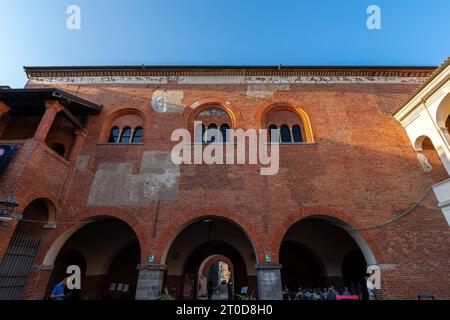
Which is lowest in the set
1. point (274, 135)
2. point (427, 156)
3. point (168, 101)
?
point (427, 156)

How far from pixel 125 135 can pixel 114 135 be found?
0.62m

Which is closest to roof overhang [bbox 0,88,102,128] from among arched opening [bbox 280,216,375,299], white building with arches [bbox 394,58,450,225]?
arched opening [bbox 280,216,375,299]

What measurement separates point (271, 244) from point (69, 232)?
7.98 metres

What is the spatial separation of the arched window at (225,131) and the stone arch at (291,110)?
1582mm

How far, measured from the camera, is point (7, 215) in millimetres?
6883

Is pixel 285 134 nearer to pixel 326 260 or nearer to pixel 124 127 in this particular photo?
pixel 326 260

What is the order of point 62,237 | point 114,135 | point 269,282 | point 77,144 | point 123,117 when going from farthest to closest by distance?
point 123,117 → point 114,135 → point 77,144 → point 62,237 → point 269,282

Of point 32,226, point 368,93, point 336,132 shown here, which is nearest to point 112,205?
point 32,226

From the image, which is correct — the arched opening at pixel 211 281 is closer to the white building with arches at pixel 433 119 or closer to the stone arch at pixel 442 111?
the white building with arches at pixel 433 119

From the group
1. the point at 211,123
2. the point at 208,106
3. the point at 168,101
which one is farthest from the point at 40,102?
the point at 211,123

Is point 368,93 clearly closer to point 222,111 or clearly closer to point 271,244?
point 222,111

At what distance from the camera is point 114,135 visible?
1145 cm

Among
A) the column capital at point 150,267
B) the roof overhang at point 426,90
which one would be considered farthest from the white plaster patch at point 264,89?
the column capital at point 150,267

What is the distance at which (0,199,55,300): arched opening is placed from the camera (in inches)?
287
